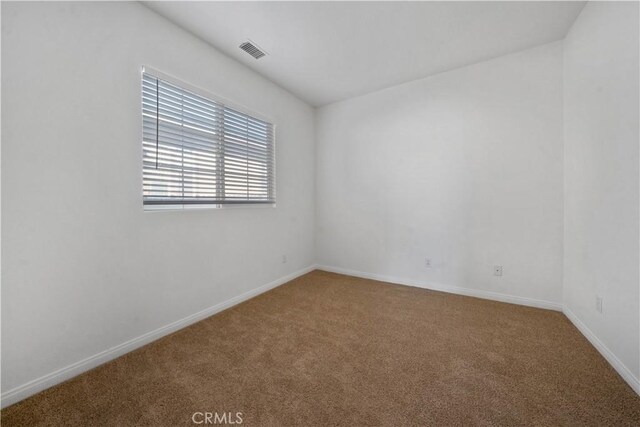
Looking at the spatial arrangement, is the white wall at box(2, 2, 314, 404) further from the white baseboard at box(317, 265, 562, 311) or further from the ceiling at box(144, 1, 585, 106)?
the white baseboard at box(317, 265, 562, 311)

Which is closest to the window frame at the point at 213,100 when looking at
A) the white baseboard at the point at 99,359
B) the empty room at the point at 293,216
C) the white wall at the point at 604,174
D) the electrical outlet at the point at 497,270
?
the empty room at the point at 293,216

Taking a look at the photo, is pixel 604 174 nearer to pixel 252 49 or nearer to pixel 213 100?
pixel 252 49

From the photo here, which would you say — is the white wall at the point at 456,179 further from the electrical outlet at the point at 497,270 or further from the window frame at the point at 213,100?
the window frame at the point at 213,100

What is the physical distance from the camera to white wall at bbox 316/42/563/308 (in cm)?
241

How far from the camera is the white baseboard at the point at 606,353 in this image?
1382mm

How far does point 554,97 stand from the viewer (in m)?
2.34

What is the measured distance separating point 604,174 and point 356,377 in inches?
87.1

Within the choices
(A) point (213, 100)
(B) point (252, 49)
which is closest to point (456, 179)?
(B) point (252, 49)

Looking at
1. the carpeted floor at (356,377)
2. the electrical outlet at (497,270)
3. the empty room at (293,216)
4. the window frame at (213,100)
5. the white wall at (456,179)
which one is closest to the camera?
the carpeted floor at (356,377)

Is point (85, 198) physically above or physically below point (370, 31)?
below

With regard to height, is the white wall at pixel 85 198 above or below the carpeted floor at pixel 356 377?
above

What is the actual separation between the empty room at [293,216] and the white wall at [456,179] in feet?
0.08

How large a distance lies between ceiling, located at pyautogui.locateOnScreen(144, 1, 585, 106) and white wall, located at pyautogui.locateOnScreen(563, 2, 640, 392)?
399mm

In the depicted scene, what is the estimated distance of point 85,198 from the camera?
5.10ft
